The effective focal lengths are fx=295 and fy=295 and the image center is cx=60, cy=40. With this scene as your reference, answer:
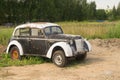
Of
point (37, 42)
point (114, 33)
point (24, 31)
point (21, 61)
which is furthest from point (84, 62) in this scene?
point (114, 33)

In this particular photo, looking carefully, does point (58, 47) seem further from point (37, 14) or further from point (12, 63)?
point (37, 14)

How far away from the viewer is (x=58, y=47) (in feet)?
39.2

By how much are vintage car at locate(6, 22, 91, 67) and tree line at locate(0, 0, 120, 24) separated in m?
45.2

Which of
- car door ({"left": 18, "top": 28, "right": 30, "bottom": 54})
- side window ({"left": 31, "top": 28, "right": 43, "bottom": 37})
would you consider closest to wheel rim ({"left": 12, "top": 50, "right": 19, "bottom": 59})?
car door ({"left": 18, "top": 28, "right": 30, "bottom": 54})

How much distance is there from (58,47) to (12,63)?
6.81 ft

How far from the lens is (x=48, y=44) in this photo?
1217 cm

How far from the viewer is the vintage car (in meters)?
11.7

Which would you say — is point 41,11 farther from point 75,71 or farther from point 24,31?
point 75,71

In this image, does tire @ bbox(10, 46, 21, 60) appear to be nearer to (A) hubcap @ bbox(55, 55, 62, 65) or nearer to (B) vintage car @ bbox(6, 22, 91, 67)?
(B) vintage car @ bbox(6, 22, 91, 67)

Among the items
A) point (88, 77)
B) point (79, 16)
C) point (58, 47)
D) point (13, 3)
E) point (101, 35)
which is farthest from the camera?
point (79, 16)

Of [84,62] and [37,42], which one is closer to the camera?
[37,42]

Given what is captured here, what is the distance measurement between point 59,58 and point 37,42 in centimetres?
131

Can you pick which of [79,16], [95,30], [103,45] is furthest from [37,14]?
[103,45]

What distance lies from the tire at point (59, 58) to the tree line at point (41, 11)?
46.7 m
